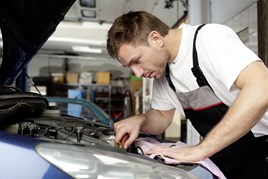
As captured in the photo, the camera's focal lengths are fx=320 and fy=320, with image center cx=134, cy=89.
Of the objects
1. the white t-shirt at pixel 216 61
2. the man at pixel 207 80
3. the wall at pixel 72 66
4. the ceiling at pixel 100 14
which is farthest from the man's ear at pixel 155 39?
the wall at pixel 72 66

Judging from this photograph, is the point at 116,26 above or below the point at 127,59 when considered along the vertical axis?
above

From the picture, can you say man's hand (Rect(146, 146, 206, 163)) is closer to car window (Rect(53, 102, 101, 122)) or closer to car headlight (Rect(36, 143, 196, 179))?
car headlight (Rect(36, 143, 196, 179))

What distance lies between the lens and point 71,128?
5.17ft

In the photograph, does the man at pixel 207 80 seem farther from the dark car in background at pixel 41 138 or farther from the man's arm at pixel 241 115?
the dark car in background at pixel 41 138

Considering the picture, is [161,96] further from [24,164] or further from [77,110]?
[77,110]

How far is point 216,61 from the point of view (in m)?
1.32

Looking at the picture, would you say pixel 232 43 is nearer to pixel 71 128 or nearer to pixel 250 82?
pixel 250 82

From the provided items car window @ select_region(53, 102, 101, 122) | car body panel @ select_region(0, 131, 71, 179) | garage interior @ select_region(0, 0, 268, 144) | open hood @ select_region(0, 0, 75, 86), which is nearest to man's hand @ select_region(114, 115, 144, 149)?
car body panel @ select_region(0, 131, 71, 179)

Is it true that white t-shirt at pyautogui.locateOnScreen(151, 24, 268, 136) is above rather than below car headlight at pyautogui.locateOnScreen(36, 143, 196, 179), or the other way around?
above

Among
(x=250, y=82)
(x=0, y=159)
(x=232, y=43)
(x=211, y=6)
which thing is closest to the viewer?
(x=0, y=159)

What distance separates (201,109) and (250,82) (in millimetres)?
450

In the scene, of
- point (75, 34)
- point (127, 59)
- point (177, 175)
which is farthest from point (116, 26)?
point (75, 34)

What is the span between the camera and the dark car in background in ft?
2.92

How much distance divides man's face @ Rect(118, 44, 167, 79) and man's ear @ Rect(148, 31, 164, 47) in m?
0.02
